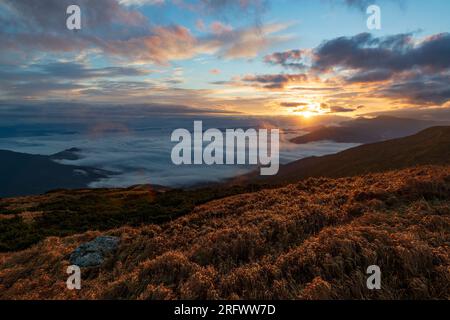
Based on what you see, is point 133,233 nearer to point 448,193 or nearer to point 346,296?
point 346,296

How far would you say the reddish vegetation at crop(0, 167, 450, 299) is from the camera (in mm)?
7359

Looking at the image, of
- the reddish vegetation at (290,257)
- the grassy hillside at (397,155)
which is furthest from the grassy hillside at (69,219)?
the grassy hillside at (397,155)

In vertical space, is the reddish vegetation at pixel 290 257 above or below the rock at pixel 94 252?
above

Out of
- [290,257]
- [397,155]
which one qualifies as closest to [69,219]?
[290,257]

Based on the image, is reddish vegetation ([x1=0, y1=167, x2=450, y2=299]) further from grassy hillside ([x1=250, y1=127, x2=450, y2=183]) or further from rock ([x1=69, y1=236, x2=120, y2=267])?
grassy hillside ([x1=250, y1=127, x2=450, y2=183])

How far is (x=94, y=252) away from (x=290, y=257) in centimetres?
823

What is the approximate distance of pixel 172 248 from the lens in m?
12.5

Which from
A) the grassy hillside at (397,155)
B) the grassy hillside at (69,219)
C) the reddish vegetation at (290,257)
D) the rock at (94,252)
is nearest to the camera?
the reddish vegetation at (290,257)

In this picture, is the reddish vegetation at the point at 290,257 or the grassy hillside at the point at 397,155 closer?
the reddish vegetation at the point at 290,257

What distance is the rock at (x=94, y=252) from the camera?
12164mm

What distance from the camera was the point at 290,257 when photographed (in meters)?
8.79

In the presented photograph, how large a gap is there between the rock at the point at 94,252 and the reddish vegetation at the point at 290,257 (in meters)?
0.41

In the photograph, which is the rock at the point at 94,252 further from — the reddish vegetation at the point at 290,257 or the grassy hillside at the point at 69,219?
the grassy hillside at the point at 69,219

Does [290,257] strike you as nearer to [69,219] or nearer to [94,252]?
[94,252]
